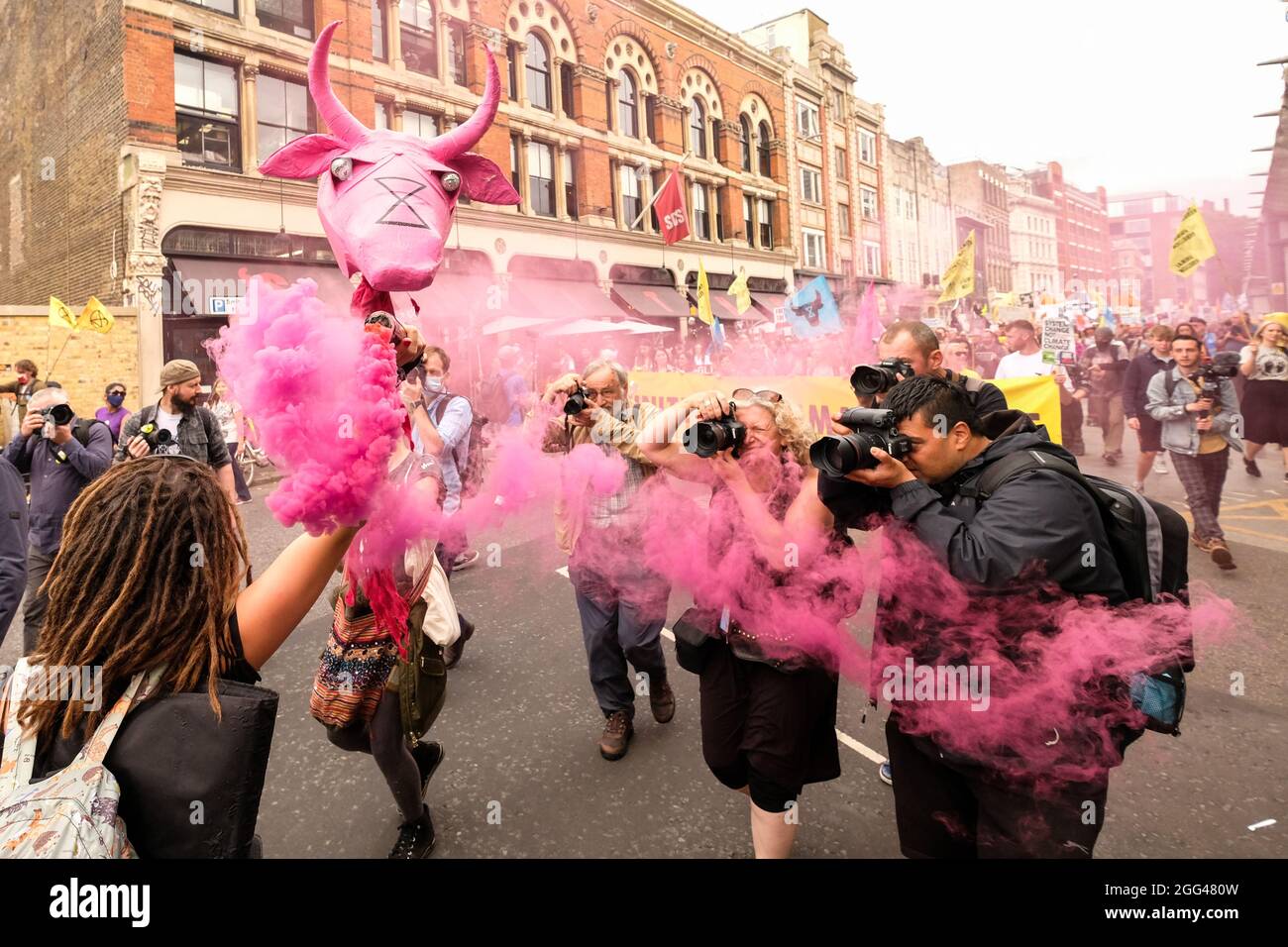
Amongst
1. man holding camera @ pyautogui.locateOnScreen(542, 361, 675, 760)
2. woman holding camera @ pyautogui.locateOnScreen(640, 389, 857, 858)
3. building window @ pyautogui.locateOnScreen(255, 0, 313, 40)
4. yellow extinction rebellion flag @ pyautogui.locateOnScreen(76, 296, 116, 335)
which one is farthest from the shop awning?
woman holding camera @ pyautogui.locateOnScreen(640, 389, 857, 858)

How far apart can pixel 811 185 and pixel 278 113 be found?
19509 mm

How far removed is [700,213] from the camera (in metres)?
23.1

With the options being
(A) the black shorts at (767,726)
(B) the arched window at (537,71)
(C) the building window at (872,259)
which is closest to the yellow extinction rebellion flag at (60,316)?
(B) the arched window at (537,71)

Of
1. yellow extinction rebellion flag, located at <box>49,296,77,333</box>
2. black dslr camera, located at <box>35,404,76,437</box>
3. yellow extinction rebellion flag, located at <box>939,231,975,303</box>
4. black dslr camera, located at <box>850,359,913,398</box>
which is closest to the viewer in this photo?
black dslr camera, located at <box>850,359,913,398</box>

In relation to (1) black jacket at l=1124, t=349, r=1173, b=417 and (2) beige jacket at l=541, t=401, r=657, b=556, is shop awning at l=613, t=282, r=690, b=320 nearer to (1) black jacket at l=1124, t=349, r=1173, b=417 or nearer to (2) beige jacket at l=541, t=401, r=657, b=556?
(1) black jacket at l=1124, t=349, r=1173, b=417

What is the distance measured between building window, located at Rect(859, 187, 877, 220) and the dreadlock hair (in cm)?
3153

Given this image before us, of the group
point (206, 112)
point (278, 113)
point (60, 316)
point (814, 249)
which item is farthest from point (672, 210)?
point (814, 249)

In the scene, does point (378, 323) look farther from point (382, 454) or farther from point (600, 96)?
point (600, 96)

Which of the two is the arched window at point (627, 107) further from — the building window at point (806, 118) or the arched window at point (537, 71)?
the building window at point (806, 118)

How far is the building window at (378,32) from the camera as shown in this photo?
1365 centimetres

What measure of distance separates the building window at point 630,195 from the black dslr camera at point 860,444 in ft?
63.3

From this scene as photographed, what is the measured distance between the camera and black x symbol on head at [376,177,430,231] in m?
1.95

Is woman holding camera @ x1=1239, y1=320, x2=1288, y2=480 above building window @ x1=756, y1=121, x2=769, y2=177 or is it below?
below
